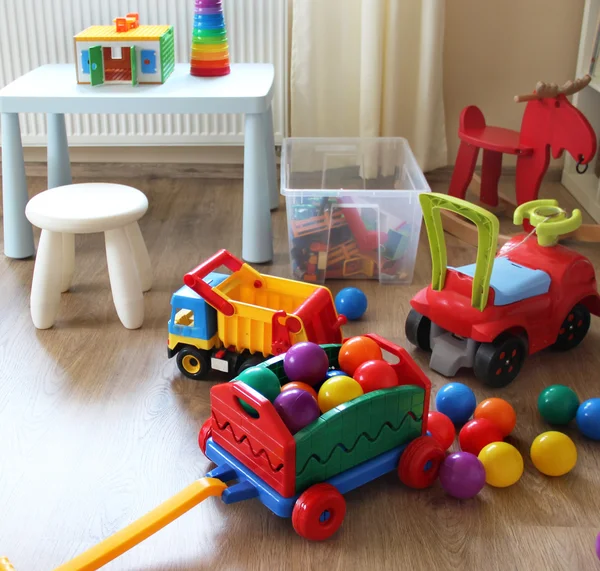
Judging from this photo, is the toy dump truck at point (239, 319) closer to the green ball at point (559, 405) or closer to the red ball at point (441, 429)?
the red ball at point (441, 429)

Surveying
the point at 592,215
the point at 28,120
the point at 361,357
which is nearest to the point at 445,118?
the point at 592,215

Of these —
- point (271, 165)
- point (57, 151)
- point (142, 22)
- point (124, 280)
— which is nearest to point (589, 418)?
point (124, 280)

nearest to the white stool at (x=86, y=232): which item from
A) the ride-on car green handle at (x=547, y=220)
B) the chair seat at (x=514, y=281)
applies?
the chair seat at (x=514, y=281)

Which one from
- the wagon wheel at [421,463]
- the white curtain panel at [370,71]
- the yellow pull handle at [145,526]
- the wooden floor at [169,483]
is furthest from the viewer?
the white curtain panel at [370,71]

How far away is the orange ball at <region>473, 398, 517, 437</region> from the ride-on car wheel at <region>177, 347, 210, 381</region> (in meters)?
0.60

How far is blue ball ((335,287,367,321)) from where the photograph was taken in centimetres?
205

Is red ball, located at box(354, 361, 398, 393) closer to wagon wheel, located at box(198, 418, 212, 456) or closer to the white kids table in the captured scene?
wagon wheel, located at box(198, 418, 212, 456)

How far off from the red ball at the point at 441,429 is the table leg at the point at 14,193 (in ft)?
4.59

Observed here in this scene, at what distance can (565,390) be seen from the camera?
162 cm

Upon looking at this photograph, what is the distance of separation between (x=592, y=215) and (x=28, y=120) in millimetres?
2039

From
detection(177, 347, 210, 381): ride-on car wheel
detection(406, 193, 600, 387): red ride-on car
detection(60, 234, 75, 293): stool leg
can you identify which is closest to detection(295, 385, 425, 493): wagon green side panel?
detection(406, 193, 600, 387): red ride-on car

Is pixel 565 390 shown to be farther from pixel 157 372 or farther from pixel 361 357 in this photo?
pixel 157 372

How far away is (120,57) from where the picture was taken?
7.40 ft

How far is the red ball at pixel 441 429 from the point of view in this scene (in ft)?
5.01
